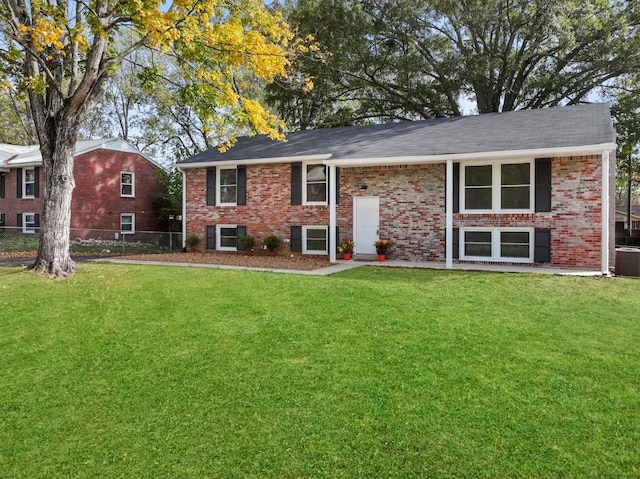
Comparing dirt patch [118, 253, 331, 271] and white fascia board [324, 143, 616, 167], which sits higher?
white fascia board [324, 143, 616, 167]

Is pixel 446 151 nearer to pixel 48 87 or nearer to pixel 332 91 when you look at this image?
pixel 48 87

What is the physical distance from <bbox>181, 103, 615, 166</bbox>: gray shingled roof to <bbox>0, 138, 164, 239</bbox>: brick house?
876cm

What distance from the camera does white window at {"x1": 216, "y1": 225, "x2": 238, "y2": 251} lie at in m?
16.4

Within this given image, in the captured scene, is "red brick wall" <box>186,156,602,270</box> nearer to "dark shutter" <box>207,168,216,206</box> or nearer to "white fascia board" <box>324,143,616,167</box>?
"dark shutter" <box>207,168,216,206</box>

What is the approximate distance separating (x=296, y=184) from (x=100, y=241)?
11811 millimetres

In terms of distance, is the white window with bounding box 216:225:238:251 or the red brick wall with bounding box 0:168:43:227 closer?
the white window with bounding box 216:225:238:251

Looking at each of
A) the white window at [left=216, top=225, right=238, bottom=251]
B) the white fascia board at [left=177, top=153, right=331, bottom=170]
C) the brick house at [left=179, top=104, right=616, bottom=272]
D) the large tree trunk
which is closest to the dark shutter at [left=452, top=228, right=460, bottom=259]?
the brick house at [left=179, top=104, right=616, bottom=272]

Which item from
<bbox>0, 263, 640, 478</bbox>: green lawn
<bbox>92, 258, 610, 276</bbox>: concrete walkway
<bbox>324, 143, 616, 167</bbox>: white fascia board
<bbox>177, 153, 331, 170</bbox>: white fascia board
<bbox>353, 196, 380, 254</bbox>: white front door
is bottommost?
<bbox>0, 263, 640, 478</bbox>: green lawn

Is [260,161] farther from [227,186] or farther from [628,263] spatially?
[628,263]

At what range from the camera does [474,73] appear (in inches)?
886

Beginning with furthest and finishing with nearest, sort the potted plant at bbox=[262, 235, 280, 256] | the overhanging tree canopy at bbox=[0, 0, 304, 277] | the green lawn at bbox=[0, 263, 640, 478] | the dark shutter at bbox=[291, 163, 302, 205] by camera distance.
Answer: the potted plant at bbox=[262, 235, 280, 256]
the dark shutter at bbox=[291, 163, 302, 205]
the overhanging tree canopy at bbox=[0, 0, 304, 277]
the green lawn at bbox=[0, 263, 640, 478]

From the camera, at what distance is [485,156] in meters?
11.9

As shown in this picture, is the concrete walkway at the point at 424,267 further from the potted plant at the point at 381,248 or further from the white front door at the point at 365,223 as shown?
the white front door at the point at 365,223

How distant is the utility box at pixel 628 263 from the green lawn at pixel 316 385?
4844 millimetres
